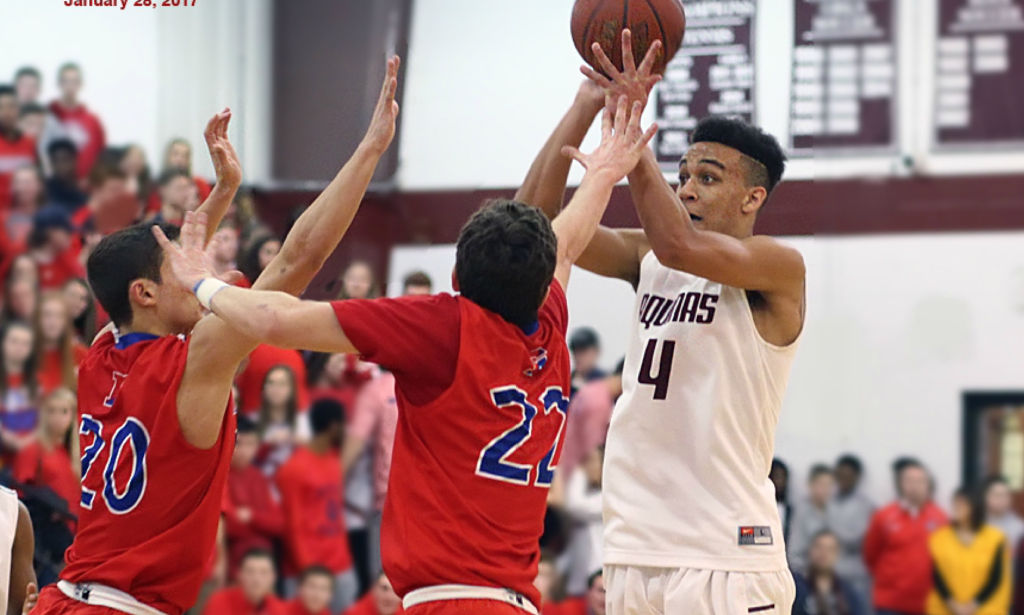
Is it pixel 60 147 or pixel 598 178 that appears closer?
pixel 598 178

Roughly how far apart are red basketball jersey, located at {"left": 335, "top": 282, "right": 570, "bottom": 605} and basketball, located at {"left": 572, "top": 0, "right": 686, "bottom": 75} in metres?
1.32

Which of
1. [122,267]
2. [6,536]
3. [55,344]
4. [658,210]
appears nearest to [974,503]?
[658,210]

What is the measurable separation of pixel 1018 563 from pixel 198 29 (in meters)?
6.11

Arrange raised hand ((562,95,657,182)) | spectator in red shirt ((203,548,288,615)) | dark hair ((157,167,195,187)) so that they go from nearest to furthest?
raised hand ((562,95,657,182)), spectator in red shirt ((203,548,288,615)), dark hair ((157,167,195,187))

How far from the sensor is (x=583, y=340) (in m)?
6.94

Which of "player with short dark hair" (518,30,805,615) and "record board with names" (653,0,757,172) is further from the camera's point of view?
"record board with names" (653,0,757,172)

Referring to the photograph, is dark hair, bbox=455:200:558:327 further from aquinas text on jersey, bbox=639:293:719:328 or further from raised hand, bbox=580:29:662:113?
aquinas text on jersey, bbox=639:293:719:328

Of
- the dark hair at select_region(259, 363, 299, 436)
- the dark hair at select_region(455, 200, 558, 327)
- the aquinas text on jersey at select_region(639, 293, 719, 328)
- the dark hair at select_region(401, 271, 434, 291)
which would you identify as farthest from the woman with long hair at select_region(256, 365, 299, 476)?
the dark hair at select_region(455, 200, 558, 327)

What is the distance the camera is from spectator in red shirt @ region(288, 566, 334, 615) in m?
6.79

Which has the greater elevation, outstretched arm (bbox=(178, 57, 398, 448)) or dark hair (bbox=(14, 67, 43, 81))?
dark hair (bbox=(14, 67, 43, 81))

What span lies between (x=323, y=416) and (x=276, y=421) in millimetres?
246

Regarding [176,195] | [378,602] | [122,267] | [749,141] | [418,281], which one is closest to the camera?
[122,267]

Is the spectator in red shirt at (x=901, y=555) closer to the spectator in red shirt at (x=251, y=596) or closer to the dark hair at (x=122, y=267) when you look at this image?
the spectator in red shirt at (x=251, y=596)

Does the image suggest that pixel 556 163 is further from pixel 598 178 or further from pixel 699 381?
pixel 699 381
